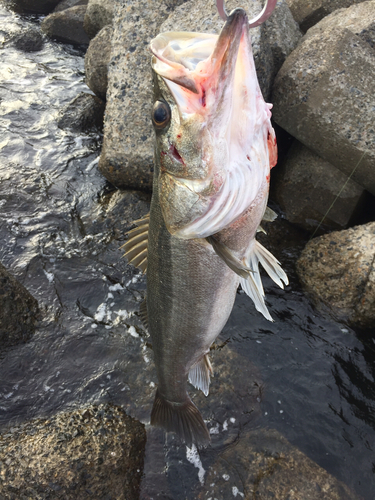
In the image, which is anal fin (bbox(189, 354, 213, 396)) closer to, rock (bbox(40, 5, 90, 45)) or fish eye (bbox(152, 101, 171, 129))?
fish eye (bbox(152, 101, 171, 129))

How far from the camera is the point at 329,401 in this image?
12.0 feet

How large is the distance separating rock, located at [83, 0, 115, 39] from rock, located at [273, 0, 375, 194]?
597 cm

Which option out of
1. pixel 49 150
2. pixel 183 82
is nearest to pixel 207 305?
pixel 183 82

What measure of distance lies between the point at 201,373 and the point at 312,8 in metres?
5.88

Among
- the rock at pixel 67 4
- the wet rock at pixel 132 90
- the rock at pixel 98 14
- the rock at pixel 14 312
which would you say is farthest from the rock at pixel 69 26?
the rock at pixel 14 312

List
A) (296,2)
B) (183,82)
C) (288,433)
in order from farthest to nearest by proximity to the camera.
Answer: (296,2) → (288,433) → (183,82)

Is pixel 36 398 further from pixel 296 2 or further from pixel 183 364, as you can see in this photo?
pixel 296 2

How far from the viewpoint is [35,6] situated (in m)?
13.2

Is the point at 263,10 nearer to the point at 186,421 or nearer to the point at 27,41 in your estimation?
the point at 186,421

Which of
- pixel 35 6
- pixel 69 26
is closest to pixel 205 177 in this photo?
pixel 69 26

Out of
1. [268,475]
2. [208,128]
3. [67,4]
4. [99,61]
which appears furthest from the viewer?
[67,4]

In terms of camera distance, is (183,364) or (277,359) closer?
→ (183,364)

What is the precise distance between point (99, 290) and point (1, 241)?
5.17 feet

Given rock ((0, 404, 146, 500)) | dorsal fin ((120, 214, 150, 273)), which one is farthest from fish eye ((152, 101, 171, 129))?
rock ((0, 404, 146, 500))
